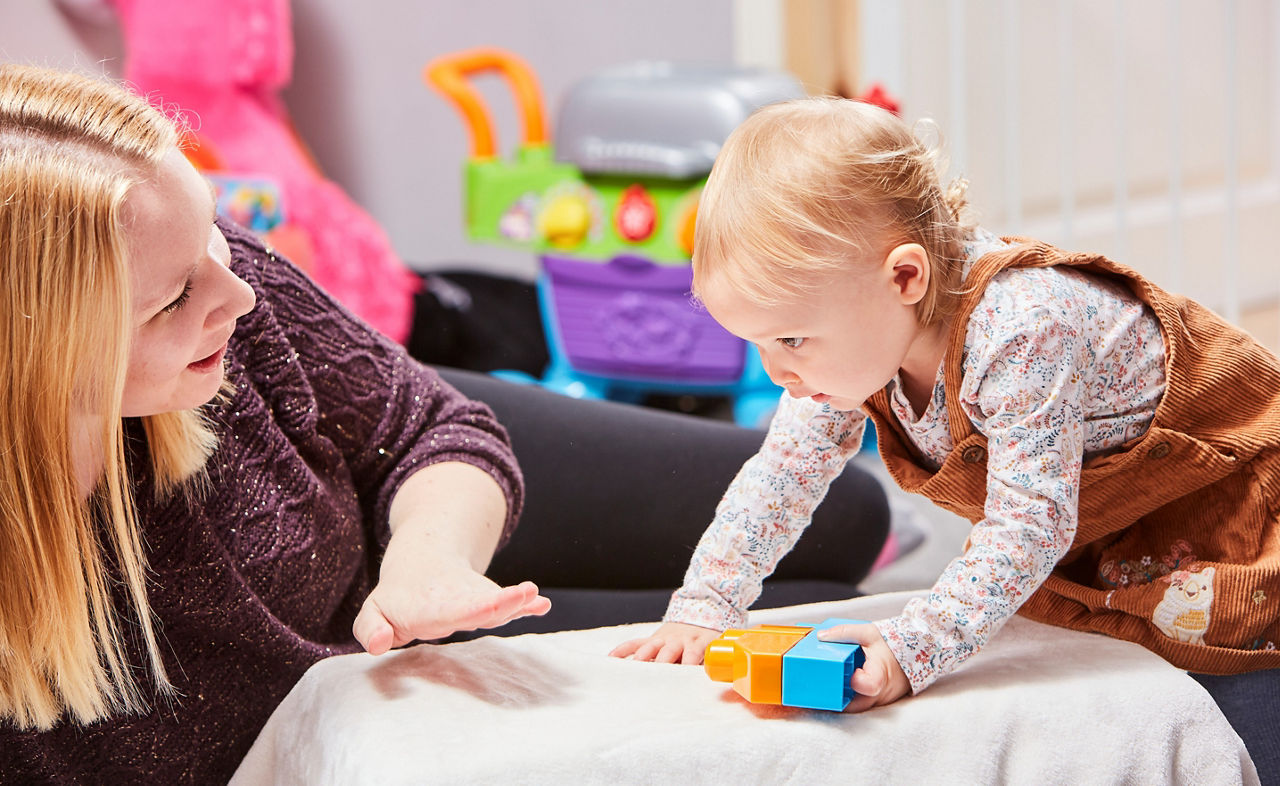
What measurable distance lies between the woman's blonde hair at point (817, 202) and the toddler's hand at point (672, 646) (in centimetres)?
17

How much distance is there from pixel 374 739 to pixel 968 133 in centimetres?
73

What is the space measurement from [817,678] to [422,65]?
5.56 feet

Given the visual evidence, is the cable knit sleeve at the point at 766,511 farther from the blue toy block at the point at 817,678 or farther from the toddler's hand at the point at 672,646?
the blue toy block at the point at 817,678

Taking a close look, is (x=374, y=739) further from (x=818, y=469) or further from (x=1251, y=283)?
(x=1251, y=283)

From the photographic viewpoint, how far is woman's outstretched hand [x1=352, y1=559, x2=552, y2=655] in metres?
0.49

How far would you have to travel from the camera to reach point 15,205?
0.44 metres

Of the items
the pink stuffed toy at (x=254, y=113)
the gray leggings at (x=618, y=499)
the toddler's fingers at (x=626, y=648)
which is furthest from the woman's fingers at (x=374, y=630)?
the pink stuffed toy at (x=254, y=113)

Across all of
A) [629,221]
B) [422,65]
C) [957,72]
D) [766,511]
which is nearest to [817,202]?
[766,511]

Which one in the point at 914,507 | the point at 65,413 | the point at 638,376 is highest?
the point at 65,413

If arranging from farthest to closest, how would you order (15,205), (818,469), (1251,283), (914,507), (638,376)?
(638,376)
(1251,283)
(914,507)
(818,469)
(15,205)

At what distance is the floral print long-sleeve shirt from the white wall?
1.55 metres

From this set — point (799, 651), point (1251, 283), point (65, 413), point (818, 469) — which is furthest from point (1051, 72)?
point (65, 413)

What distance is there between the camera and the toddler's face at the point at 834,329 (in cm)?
49

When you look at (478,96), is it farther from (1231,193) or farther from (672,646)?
(672,646)
